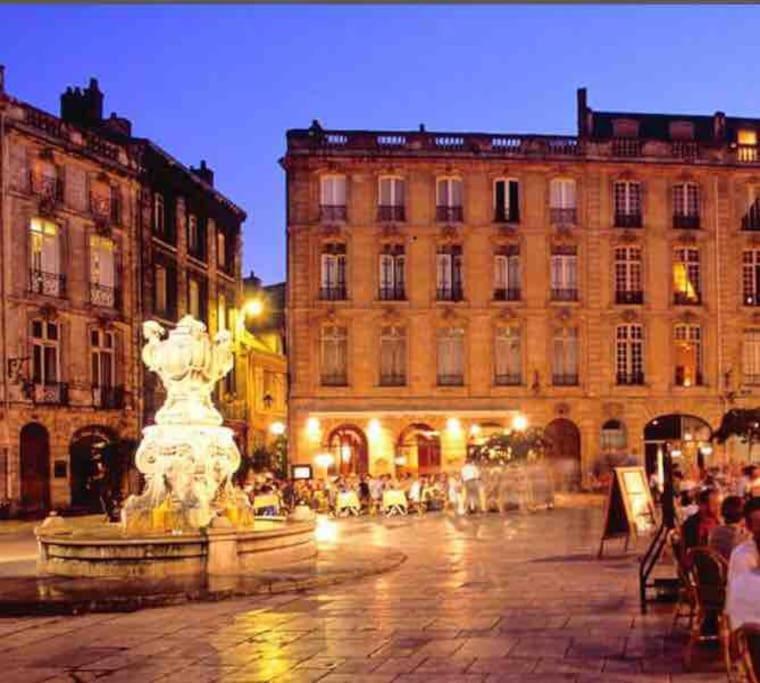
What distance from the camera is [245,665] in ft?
35.3

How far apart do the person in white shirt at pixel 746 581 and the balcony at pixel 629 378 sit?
39360 mm

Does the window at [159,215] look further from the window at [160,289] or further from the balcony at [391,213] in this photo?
the balcony at [391,213]

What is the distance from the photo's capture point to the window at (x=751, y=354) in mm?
47812

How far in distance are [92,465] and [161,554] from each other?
23.6 meters

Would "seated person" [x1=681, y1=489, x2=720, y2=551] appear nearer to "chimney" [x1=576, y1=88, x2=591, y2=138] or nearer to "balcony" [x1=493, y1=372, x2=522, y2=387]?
"balcony" [x1=493, y1=372, x2=522, y2=387]

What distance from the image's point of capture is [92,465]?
3994cm

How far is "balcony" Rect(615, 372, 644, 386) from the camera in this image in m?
47.1

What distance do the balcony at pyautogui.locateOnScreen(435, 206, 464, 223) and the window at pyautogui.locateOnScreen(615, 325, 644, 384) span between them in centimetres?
687

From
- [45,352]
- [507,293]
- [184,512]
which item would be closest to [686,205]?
[507,293]

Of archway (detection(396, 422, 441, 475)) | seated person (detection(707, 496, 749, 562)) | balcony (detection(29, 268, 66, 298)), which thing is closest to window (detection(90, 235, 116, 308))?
balcony (detection(29, 268, 66, 298))

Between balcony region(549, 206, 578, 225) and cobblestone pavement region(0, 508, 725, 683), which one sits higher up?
balcony region(549, 206, 578, 225)

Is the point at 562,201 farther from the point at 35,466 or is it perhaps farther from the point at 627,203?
the point at 35,466

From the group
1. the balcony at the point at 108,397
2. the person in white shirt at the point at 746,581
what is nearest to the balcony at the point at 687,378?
the balcony at the point at 108,397

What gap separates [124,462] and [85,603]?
2330 centimetres
